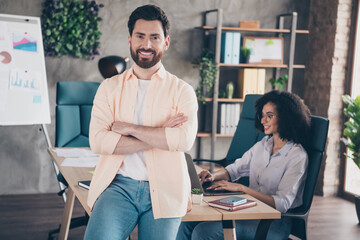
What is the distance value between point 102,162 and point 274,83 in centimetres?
362

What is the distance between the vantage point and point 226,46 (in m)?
4.63

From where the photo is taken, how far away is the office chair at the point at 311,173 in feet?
7.07

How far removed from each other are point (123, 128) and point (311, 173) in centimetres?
109

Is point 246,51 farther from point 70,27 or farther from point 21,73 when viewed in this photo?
point 21,73

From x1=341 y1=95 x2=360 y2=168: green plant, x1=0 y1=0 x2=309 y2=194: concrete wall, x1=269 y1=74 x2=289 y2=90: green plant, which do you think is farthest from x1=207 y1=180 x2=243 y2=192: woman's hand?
x1=269 y1=74 x2=289 y2=90: green plant

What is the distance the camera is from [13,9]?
4.33 metres

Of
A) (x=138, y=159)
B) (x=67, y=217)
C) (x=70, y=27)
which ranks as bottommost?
(x=67, y=217)

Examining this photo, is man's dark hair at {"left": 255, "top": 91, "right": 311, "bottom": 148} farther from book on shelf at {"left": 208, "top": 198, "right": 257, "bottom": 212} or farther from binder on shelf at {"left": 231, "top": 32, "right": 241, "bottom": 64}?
binder on shelf at {"left": 231, "top": 32, "right": 241, "bottom": 64}

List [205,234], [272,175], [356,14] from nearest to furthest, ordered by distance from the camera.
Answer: [205,234] → [272,175] → [356,14]

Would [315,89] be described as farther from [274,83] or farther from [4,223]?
[4,223]

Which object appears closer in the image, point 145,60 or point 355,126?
point 145,60

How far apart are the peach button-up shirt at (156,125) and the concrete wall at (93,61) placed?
301 cm

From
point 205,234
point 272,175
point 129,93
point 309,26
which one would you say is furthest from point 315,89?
point 129,93

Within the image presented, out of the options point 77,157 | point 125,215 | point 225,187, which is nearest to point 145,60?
point 125,215
